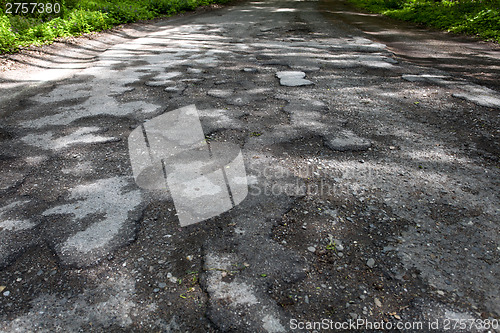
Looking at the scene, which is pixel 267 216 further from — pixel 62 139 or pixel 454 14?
pixel 454 14

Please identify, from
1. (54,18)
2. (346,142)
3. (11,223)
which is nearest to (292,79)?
(346,142)

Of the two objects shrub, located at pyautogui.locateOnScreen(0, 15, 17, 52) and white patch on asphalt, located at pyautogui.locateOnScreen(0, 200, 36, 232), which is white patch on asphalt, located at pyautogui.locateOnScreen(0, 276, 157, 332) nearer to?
white patch on asphalt, located at pyautogui.locateOnScreen(0, 200, 36, 232)

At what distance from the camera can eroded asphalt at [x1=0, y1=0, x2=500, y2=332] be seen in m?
1.20

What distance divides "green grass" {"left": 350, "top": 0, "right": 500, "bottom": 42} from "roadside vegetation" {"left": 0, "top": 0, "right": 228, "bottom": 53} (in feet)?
24.1

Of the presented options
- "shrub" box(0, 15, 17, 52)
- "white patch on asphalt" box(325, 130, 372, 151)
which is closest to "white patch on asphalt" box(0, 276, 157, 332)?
"white patch on asphalt" box(325, 130, 372, 151)

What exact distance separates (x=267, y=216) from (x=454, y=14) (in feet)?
28.8

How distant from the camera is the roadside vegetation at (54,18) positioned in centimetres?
512

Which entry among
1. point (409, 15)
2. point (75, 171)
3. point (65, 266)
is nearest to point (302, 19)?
point (409, 15)

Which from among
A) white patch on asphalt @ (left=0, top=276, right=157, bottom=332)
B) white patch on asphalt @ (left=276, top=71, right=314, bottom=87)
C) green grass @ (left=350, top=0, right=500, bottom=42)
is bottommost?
white patch on asphalt @ (left=0, top=276, right=157, bottom=332)

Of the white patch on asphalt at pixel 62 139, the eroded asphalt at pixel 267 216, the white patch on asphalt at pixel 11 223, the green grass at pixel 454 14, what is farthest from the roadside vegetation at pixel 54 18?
the green grass at pixel 454 14

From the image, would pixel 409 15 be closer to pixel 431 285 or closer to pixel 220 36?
pixel 220 36

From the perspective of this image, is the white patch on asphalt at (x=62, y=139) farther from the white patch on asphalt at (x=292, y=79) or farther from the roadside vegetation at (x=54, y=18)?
the roadside vegetation at (x=54, y=18)

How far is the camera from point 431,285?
1267 mm

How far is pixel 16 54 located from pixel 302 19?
671 centimetres
